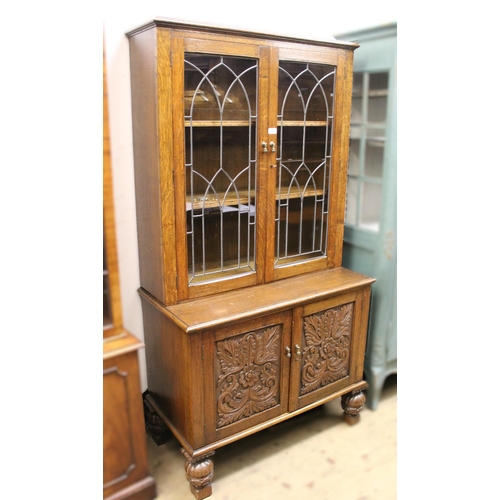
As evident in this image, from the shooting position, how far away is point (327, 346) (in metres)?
1.69

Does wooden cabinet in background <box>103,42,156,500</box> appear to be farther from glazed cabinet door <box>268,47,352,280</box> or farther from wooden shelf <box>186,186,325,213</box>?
glazed cabinet door <box>268,47,352,280</box>

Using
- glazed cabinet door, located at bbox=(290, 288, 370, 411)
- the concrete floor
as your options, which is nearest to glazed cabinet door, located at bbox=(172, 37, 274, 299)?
glazed cabinet door, located at bbox=(290, 288, 370, 411)

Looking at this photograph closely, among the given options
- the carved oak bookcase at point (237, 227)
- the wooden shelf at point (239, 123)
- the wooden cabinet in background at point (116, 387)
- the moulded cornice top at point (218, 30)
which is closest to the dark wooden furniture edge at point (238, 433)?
the carved oak bookcase at point (237, 227)

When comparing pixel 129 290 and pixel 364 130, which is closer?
pixel 129 290

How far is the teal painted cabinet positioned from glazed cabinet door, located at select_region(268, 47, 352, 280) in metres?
0.16

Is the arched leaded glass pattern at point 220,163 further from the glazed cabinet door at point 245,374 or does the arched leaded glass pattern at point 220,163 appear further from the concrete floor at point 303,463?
the concrete floor at point 303,463

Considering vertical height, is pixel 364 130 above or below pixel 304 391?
above

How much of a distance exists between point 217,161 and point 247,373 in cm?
69
